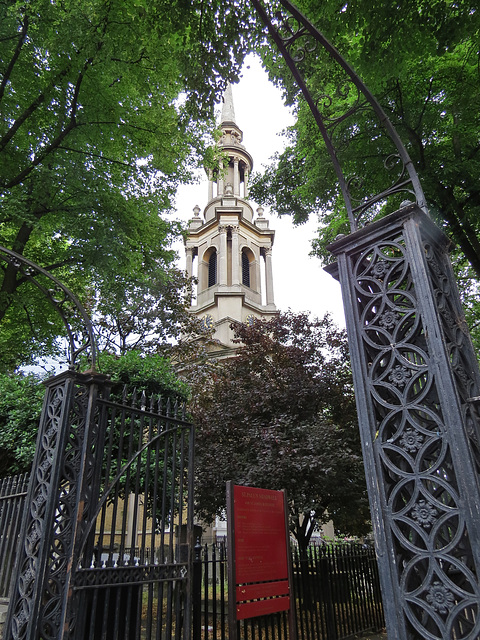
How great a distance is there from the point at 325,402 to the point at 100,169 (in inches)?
334

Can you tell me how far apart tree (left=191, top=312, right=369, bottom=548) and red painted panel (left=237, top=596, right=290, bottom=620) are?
181 inches

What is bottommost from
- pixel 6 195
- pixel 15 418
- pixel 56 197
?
pixel 15 418

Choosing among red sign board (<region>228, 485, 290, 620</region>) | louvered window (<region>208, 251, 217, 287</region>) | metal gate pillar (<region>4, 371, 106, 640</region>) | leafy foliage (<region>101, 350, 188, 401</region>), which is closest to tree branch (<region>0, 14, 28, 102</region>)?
leafy foliage (<region>101, 350, 188, 401</region>)

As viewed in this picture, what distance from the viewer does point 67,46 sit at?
28.9ft

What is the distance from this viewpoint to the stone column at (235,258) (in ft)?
108

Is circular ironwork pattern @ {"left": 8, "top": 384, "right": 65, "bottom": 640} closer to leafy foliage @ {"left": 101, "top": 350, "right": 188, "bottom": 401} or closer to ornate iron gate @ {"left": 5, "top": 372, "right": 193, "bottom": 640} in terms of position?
ornate iron gate @ {"left": 5, "top": 372, "right": 193, "bottom": 640}

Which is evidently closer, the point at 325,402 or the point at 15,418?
the point at 15,418

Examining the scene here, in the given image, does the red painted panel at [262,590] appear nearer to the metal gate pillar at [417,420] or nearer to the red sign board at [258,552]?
the red sign board at [258,552]

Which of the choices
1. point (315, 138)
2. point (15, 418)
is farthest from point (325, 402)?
point (15, 418)

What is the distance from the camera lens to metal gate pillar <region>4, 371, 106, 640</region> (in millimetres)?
4500

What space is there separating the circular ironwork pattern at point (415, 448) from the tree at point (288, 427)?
8045 mm

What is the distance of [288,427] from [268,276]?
2503 centimetres

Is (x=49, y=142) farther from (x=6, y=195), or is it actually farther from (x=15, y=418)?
(x=15, y=418)

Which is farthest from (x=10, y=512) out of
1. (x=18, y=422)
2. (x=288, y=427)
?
(x=288, y=427)
